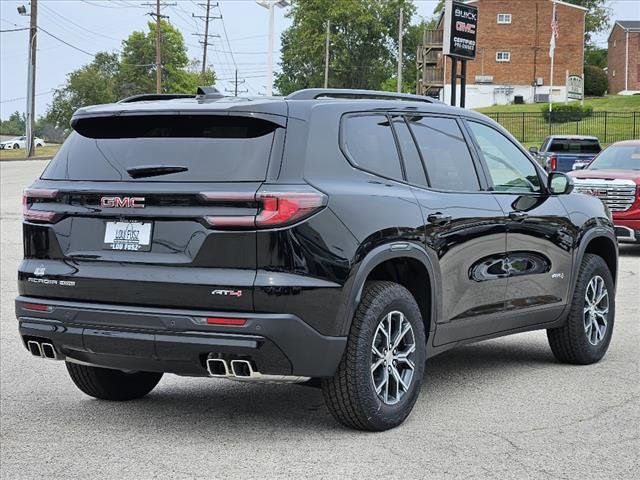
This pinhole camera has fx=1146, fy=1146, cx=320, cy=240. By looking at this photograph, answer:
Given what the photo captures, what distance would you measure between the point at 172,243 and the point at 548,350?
169 inches

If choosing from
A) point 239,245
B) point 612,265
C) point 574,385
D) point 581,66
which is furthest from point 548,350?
point 581,66

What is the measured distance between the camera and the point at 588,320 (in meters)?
8.44

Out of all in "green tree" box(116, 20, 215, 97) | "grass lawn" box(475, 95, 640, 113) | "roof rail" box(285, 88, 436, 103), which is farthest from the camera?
"green tree" box(116, 20, 215, 97)

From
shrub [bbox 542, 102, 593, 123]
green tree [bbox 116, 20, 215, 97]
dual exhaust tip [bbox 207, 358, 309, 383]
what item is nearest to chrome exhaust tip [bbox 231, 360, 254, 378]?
dual exhaust tip [bbox 207, 358, 309, 383]

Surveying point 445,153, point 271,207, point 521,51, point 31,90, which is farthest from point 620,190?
point 521,51

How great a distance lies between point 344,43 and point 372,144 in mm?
109537

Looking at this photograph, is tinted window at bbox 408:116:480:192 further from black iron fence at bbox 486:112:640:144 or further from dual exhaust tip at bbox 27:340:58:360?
black iron fence at bbox 486:112:640:144

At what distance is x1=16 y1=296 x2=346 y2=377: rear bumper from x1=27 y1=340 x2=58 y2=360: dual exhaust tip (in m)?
0.12

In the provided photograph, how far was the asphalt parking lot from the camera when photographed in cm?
542

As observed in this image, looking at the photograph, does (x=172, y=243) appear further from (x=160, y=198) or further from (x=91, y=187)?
(x=91, y=187)

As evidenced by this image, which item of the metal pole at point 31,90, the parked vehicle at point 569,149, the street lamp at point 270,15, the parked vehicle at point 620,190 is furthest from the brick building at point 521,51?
the parked vehicle at point 620,190

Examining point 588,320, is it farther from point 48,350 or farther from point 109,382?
point 48,350

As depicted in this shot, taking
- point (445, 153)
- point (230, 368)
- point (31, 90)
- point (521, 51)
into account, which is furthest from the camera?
point (521, 51)

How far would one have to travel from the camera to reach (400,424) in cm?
631
